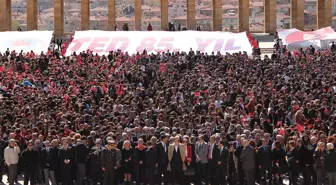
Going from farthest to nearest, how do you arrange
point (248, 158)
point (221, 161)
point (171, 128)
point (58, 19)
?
point (58, 19) → point (171, 128) → point (221, 161) → point (248, 158)

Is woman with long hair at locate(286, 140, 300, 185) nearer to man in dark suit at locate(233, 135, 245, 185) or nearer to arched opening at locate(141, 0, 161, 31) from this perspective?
man in dark suit at locate(233, 135, 245, 185)

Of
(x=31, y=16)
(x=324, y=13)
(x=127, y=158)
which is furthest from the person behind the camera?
(x=324, y=13)

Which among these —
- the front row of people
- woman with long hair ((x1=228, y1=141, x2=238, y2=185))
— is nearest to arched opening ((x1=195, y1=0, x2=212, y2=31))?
woman with long hair ((x1=228, y1=141, x2=238, y2=185))

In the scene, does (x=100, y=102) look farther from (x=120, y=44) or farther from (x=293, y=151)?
(x=120, y=44)

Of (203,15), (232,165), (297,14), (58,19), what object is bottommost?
(232,165)

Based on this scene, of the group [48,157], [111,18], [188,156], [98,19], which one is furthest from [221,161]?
[98,19]

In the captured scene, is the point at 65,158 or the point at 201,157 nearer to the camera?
the point at 65,158

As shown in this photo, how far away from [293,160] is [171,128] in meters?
4.21

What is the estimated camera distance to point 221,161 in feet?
73.9

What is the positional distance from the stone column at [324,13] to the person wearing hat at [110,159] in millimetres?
50033

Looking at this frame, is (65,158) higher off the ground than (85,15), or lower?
lower

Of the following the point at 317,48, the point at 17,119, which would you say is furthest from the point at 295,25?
the point at 17,119

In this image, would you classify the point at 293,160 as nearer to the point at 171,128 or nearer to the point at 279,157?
the point at 279,157

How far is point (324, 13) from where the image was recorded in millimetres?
70750
